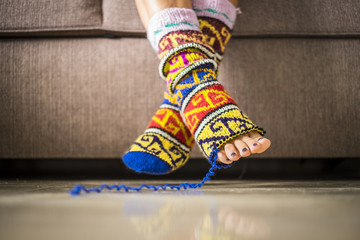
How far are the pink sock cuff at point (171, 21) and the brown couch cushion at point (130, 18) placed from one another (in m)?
0.20

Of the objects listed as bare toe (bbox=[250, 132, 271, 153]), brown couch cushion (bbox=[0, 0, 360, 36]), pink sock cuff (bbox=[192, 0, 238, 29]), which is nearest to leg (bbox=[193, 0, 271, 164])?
pink sock cuff (bbox=[192, 0, 238, 29])

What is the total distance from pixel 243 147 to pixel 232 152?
2 cm

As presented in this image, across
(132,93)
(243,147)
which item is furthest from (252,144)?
(132,93)

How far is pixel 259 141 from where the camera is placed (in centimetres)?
45

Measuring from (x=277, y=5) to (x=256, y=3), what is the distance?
0.05 m

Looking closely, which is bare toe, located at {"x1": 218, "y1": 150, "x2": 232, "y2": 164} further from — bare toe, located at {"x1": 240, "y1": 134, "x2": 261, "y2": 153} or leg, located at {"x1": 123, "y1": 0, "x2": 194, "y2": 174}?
leg, located at {"x1": 123, "y1": 0, "x2": 194, "y2": 174}

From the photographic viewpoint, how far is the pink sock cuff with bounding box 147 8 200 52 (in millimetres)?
537

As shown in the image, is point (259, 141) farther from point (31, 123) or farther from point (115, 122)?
point (31, 123)

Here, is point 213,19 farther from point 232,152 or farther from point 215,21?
point 232,152

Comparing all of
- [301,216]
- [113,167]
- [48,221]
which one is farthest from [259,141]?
[113,167]

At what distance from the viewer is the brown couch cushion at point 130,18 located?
73cm

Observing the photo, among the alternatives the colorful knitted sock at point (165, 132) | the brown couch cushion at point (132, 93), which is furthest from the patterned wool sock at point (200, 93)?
the brown couch cushion at point (132, 93)

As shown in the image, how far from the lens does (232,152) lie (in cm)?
45

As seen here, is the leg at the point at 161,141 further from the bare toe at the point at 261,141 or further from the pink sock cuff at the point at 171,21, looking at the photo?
the bare toe at the point at 261,141
